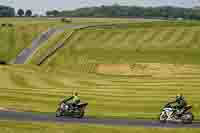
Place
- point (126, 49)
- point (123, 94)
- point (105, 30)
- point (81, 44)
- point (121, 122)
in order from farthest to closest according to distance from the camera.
A: point (105, 30) < point (81, 44) < point (126, 49) < point (123, 94) < point (121, 122)

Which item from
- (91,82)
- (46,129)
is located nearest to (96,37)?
(91,82)

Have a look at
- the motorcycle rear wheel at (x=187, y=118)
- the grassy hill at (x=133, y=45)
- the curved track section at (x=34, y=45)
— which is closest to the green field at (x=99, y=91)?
the motorcycle rear wheel at (x=187, y=118)

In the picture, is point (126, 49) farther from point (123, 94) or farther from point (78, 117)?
point (78, 117)

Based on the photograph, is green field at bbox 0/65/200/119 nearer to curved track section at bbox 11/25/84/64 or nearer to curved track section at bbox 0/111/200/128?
curved track section at bbox 0/111/200/128

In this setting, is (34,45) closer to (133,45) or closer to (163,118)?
(133,45)

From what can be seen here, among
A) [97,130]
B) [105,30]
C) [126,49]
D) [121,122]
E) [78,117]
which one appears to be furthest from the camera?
[105,30]

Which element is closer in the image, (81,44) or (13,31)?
(81,44)

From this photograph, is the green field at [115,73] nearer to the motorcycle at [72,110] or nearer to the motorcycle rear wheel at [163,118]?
the motorcycle at [72,110]

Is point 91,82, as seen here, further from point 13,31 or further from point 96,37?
point 13,31
